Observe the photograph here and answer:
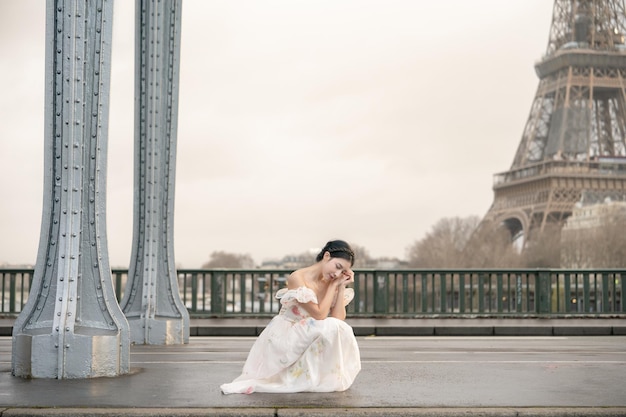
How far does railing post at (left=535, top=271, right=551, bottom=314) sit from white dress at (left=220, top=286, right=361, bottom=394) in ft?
38.7

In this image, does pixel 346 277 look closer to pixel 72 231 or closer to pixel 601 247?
pixel 72 231

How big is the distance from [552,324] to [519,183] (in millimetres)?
54729

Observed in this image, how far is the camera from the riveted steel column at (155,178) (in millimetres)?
12055

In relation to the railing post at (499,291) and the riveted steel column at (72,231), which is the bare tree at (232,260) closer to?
the railing post at (499,291)

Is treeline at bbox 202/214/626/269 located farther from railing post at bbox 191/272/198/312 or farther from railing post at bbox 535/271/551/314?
railing post at bbox 191/272/198/312

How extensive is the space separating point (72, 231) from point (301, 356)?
90.1 inches

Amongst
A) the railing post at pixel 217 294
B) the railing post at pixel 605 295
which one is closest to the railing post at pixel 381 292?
the railing post at pixel 217 294

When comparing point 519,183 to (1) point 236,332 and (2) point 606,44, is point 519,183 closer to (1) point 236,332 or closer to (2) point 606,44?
(2) point 606,44

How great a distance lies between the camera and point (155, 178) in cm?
1211

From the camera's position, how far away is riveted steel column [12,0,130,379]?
8.32 metres

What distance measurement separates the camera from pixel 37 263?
27.8 feet

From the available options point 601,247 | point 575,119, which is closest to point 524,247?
point 601,247

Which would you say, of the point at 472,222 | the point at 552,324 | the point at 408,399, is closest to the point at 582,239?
the point at 472,222

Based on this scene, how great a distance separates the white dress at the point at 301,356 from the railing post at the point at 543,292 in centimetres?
1181
